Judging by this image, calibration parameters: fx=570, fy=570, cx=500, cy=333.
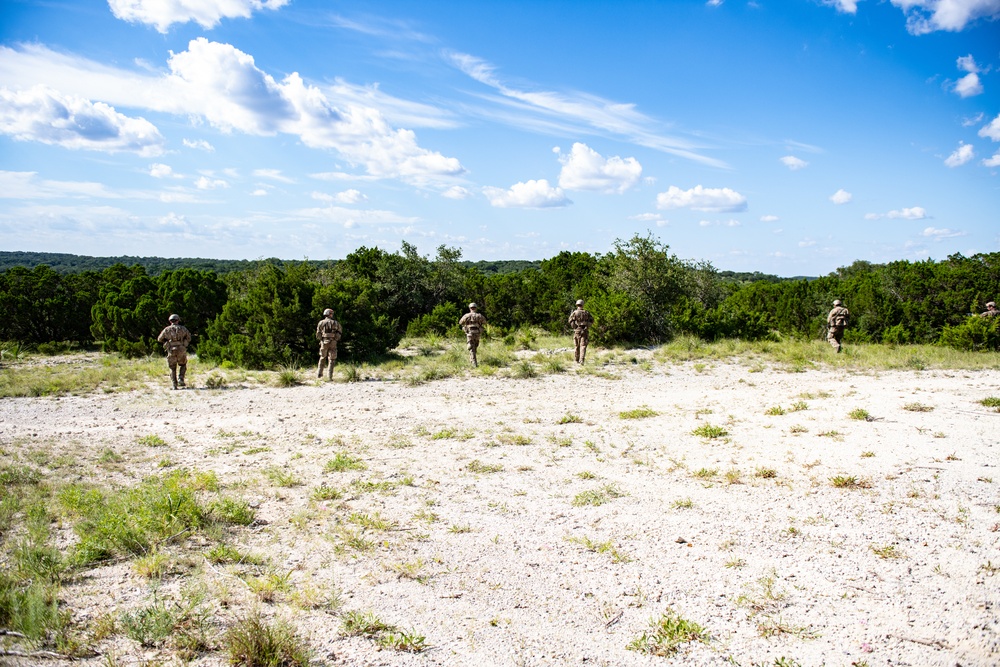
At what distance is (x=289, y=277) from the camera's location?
17125mm

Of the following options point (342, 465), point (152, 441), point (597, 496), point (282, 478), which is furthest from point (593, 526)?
point (152, 441)

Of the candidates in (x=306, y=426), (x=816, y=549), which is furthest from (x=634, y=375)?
(x=816, y=549)

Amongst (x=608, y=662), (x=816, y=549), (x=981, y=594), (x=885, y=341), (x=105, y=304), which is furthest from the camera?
(x=105, y=304)

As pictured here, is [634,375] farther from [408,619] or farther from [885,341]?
[408,619]

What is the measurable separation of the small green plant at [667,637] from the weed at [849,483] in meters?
3.36

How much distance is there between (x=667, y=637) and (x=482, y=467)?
3.83m

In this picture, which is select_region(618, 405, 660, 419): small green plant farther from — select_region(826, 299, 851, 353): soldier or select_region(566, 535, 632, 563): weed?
select_region(826, 299, 851, 353): soldier

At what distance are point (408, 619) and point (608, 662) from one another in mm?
1401

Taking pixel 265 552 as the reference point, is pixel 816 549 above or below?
above

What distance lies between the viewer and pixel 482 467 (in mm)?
7324

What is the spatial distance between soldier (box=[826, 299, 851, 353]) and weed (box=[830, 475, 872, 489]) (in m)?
12.1

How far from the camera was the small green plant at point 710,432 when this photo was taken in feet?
28.0

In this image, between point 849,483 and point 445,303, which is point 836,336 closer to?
point 849,483

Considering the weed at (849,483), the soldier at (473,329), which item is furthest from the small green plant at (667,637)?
the soldier at (473,329)
